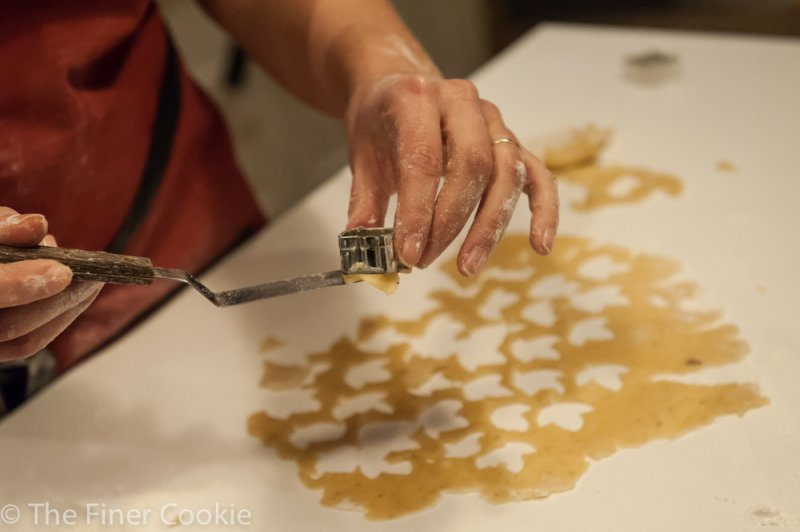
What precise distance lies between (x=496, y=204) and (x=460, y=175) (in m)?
0.04

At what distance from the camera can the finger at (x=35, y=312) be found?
1.89 feet

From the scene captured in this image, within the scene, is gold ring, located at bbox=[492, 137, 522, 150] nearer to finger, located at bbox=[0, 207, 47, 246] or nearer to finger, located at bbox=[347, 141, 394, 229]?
finger, located at bbox=[347, 141, 394, 229]

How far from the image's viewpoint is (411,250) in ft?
2.05

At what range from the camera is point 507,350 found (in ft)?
2.54

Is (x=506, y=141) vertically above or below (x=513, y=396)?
above

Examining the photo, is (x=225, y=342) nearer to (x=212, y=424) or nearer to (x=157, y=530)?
(x=212, y=424)

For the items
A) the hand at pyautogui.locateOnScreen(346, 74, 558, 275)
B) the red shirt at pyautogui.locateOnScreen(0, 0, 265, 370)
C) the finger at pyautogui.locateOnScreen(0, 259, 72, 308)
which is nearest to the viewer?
the finger at pyautogui.locateOnScreen(0, 259, 72, 308)

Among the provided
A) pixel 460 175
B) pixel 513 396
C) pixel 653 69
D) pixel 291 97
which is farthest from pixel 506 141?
pixel 291 97

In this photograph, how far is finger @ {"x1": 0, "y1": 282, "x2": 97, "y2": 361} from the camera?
23.7 inches

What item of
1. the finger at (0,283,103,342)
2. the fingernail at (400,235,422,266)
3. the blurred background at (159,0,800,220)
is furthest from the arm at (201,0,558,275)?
the blurred background at (159,0,800,220)

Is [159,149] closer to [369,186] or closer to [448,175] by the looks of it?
[369,186]

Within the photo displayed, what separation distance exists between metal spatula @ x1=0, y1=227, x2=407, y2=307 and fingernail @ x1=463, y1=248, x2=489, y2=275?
1.9 inches

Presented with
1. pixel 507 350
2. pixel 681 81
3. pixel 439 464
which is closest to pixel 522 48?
pixel 681 81

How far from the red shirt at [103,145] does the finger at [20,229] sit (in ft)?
0.71
